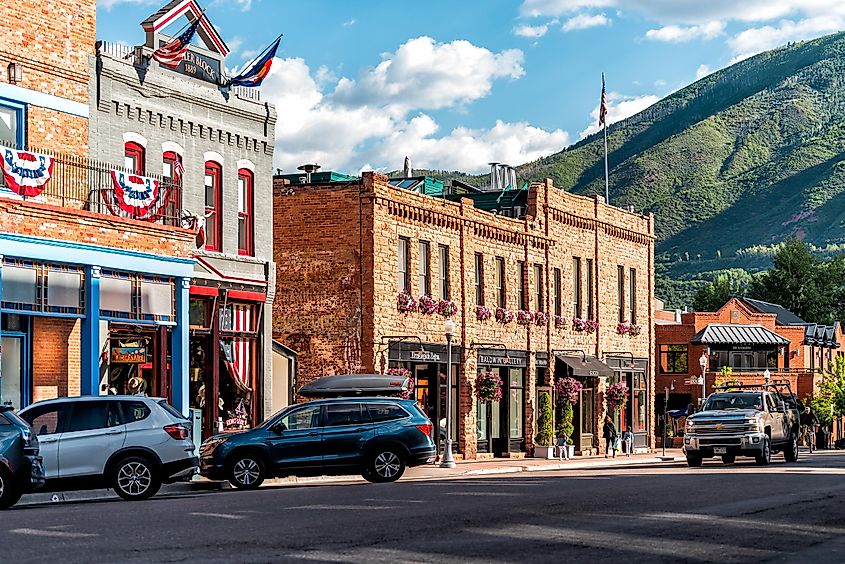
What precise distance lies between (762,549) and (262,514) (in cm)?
701

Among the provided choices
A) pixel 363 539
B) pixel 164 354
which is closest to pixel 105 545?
pixel 363 539

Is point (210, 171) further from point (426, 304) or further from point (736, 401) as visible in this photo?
point (736, 401)

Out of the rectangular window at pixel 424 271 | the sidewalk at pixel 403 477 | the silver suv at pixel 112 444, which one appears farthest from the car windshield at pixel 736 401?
the silver suv at pixel 112 444

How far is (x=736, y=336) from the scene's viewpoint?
101 metres

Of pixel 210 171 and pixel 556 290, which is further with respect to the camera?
pixel 556 290

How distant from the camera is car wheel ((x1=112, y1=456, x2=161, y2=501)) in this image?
2339cm

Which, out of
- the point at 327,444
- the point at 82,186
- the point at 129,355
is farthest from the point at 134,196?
the point at 327,444

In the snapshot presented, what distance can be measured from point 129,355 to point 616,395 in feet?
92.3

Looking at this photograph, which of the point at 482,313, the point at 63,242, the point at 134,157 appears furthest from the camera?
the point at 482,313

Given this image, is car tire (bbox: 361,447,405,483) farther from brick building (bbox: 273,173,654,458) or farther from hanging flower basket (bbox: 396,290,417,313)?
hanging flower basket (bbox: 396,290,417,313)

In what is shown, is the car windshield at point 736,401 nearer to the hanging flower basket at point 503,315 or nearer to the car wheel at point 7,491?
the hanging flower basket at point 503,315

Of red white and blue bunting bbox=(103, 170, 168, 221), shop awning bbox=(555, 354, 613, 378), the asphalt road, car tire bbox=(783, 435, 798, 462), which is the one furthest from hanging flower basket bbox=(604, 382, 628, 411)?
the asphalt road

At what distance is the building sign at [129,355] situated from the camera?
3192 centimetres

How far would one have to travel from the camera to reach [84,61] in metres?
31.4
